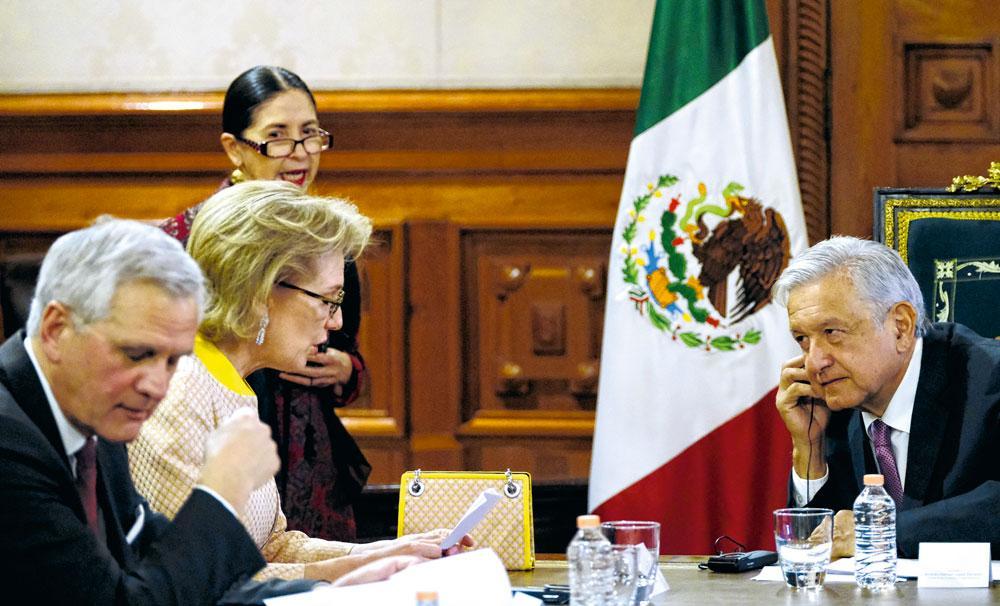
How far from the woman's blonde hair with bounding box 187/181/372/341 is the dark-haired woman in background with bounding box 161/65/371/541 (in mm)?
683

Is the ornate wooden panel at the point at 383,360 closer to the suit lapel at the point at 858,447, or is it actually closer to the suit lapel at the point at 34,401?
the suit lapel at the point at 858,447

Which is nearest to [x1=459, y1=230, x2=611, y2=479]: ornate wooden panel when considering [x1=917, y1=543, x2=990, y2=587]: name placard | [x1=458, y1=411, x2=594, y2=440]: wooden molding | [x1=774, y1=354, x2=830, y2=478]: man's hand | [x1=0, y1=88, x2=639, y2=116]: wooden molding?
[x1=458, y1=411, x2=594, y2=440]: wooden molding

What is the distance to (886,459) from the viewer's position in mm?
2828

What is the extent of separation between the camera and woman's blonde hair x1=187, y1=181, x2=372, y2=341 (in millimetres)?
2412

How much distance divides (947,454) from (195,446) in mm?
1457

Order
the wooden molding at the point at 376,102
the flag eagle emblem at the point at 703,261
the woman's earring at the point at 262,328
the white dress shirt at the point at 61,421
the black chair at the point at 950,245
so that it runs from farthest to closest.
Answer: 1. the wooden molding at the point at 376,102
2. the flag eagle emblem at the point at 703,261
3. the black chair at the point at 950,245
4. the woman's earring at the point at 262,328
5. the white dress shirt at the point at 61,421

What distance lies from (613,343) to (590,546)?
206cm

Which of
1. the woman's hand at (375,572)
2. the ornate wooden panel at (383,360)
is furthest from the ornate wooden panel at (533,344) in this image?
the woman's hand at (375,572)

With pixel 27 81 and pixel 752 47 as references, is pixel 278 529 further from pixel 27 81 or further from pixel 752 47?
pixel 27 81

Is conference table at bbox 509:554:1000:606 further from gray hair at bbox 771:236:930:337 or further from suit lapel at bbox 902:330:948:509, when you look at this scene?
gray hair at bbox 771:236:930:337

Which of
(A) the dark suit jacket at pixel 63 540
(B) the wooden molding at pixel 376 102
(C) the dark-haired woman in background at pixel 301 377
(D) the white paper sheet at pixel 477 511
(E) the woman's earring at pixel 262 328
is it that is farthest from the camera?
(B) the wooden molding at pixel 376 102

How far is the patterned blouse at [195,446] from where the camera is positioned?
2223 millimetres

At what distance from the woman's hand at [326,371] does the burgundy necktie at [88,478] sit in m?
1.33

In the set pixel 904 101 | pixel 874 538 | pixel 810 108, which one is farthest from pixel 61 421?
pixel 904 101
